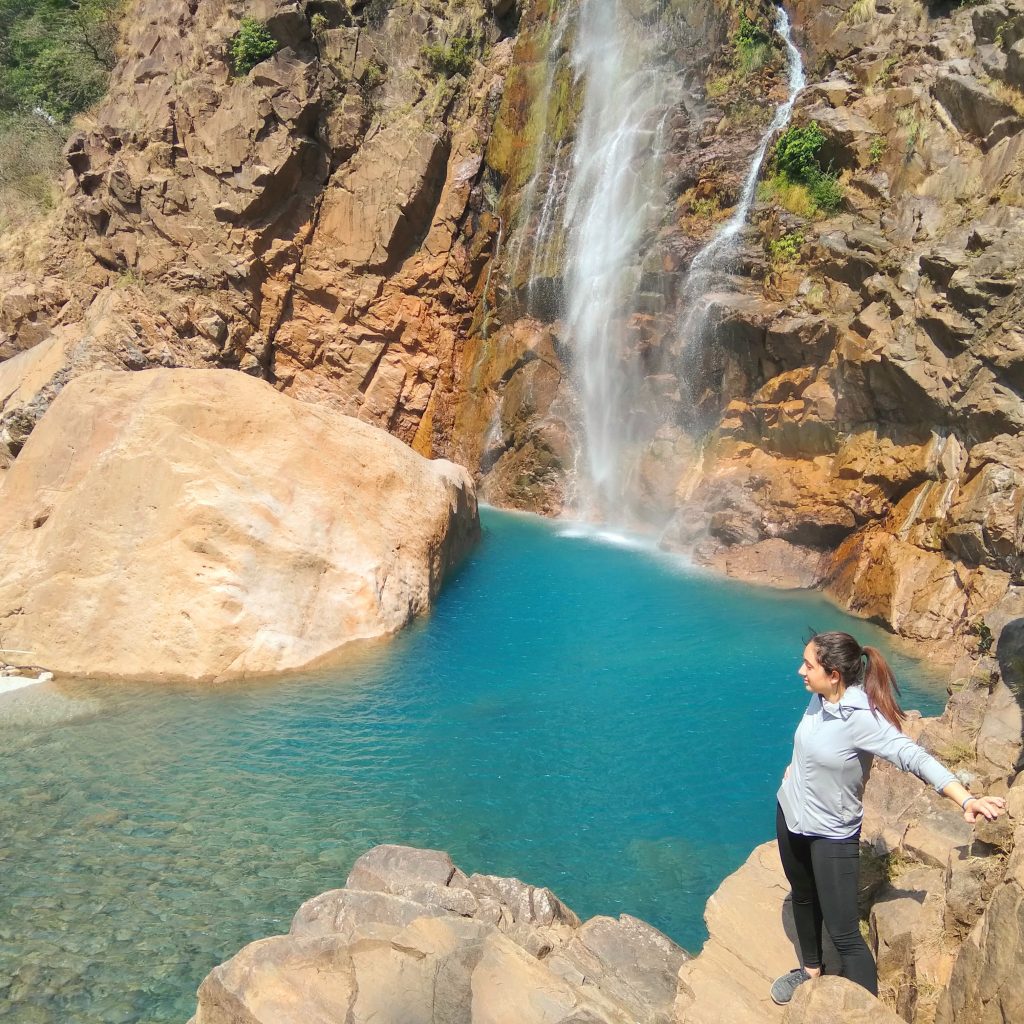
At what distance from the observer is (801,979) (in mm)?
4242

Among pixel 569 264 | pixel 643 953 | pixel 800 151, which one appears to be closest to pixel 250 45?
pixel 569 264

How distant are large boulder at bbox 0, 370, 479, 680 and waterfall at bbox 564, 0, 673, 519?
771 cm

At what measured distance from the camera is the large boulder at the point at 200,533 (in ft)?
35.4

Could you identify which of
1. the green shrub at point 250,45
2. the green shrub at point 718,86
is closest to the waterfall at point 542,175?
the green shrub at point 718,86

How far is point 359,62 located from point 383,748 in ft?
70.8

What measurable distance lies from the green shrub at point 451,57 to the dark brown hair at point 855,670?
972 inches

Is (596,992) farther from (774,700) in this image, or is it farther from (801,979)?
(774,700)

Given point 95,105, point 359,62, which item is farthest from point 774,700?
point 95,105

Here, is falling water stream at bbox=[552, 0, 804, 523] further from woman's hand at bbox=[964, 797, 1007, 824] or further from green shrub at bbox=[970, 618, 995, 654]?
woman's hand at bbox=[964, 797, 1007, 824]

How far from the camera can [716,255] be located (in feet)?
58.2

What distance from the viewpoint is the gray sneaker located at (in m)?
4.21

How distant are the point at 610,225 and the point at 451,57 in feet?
27.8

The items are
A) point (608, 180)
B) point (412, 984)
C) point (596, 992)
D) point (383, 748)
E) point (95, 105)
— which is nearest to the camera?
point (412, 984)

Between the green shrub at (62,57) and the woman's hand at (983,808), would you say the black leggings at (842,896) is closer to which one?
the woman's hand at (983,808)
